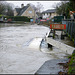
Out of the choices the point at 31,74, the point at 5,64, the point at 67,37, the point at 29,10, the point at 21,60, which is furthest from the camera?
the point at 29,10

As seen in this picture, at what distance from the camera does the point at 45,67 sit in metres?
5.87

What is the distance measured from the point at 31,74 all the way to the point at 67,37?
1126cm

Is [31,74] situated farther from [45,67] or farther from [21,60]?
[21,60]

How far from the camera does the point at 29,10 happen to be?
89.2 m

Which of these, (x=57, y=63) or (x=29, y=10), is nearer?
(x=57, y=63)

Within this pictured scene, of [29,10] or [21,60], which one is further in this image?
[29,10]

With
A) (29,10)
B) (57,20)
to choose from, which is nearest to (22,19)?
(29,10)

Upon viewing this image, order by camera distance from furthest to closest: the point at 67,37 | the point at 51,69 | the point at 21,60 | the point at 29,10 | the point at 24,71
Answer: the point at 29,10 → the point at 67,37 → the point at 21,60 → the point at 24,71 → the point at 51,69

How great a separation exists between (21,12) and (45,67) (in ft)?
292

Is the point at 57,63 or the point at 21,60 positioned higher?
the point at 57,63

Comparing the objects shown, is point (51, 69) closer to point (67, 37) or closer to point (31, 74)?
point (31, 74)

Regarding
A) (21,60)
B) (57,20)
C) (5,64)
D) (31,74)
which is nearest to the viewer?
(31,74)

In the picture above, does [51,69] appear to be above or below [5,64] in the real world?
above

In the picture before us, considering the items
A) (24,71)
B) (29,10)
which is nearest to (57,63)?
(24,71)
